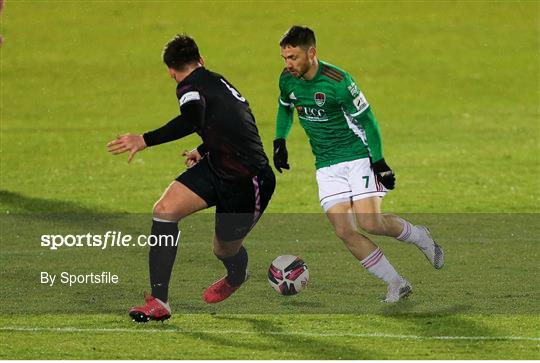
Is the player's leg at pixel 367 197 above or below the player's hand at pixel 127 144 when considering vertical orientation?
below

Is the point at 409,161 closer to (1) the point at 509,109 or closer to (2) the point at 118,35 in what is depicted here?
(1) the point at 509,109

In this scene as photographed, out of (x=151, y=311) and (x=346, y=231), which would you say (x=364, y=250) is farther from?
(x=151, y=311)

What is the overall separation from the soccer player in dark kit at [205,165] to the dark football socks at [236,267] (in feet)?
1.02

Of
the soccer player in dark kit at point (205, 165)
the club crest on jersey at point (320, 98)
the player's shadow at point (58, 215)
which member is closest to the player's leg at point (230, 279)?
the soccer player in dark kit at point (205, 165)

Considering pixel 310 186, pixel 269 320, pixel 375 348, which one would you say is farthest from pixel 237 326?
pixel 310 186

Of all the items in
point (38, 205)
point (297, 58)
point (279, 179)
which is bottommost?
point (279, 179)

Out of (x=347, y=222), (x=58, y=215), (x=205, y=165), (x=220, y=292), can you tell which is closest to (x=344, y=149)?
(x=347, y=222)

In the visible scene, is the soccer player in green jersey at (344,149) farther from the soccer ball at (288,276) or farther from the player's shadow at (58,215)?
the player's shadow at (58,215)

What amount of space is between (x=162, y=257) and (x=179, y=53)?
175cm

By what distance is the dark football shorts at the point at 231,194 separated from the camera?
11.4 m

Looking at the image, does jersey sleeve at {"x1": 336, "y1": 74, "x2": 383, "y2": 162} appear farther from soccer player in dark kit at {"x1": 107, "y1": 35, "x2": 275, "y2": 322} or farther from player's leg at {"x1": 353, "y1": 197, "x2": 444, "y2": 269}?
soccer player in dark kit at {"x1": 107, "y1": 35, "x2": 275, "y2": 322}

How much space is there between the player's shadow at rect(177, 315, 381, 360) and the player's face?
2357mm

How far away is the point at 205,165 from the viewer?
11508mm

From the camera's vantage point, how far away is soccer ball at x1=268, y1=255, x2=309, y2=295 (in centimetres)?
1255
